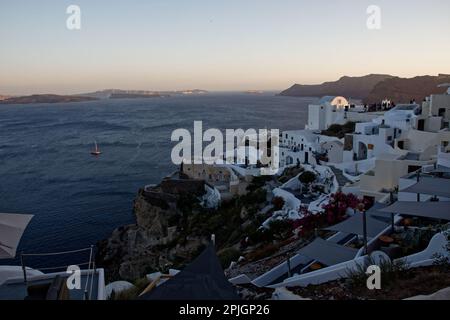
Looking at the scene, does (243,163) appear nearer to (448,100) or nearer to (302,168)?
(302,168)

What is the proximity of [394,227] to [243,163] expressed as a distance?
20.1 metres

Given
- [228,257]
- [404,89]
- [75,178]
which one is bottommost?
[75,178]

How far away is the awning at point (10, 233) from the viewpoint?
649 cm

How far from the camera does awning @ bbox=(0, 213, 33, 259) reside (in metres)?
6.49

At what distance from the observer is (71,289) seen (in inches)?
231

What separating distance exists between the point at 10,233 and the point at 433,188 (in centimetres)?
881

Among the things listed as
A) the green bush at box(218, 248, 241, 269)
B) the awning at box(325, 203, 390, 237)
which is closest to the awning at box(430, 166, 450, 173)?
the awning at box(325, 203, 390, 237)

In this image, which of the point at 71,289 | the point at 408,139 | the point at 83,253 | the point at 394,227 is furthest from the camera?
the point at 83,253

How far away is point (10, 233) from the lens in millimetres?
6691

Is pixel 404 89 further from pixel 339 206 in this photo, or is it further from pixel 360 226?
pixel 360 226

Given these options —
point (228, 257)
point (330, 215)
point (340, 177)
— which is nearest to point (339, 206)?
point (330, 215)

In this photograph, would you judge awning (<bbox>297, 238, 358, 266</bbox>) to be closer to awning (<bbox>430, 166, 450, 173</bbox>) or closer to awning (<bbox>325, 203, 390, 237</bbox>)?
awning (<bbox>325, 203, 390, 237</bbox>)
